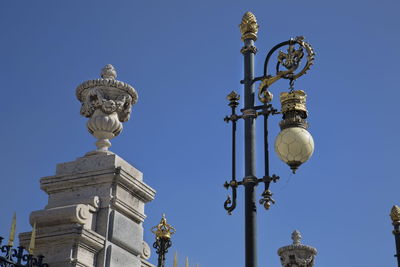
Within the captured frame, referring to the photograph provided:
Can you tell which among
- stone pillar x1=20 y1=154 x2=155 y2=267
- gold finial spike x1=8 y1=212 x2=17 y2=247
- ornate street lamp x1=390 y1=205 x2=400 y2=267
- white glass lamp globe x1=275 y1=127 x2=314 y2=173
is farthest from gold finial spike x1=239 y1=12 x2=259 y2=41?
ornate street lamp x1=390 y1=205 x2=400 y2=267

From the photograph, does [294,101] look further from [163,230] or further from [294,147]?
[163,230]

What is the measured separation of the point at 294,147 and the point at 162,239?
1290 cm

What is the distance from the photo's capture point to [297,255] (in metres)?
22.8

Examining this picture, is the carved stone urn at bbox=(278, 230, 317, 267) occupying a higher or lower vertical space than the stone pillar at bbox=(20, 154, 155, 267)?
higher

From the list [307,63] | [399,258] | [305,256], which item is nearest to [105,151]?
[307,63]

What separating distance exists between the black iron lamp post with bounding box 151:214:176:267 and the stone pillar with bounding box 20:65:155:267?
11.0m

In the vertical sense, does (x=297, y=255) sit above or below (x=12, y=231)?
above

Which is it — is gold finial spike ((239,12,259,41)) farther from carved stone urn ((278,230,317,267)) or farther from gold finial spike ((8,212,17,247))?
carved stone urn ((278,230,317,267))

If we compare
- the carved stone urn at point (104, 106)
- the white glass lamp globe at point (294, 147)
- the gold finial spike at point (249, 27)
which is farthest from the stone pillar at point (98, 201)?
the white glass lamp globe at point (294, 147)

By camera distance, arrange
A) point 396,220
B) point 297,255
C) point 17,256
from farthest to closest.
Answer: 1. point 297,255
2. point 396,220
3. point 17,256

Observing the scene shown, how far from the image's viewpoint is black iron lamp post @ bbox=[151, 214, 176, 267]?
68.5 feet

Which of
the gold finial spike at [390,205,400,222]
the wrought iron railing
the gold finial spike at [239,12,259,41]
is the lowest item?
the wrought iron railing

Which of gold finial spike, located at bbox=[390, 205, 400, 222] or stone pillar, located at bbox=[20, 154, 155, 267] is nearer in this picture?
stone pillar, located at bbox=[20, 154, 155, 267]

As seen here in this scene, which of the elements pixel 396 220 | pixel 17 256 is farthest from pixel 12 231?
pixel 396 220
